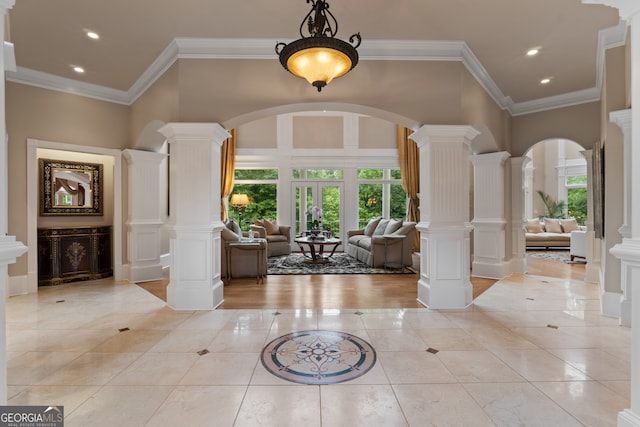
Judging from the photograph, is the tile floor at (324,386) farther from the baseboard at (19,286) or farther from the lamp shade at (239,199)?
the lamp shade at (239,199)

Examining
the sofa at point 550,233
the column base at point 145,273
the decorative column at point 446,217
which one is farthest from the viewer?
the sofa at point 550,233

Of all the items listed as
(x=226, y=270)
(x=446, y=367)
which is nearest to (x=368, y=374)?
(x=446, y=367)

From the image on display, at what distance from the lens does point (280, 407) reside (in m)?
1.92

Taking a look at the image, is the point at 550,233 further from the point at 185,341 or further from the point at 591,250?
the point at 185,341

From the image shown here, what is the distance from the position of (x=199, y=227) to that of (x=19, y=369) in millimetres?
1917

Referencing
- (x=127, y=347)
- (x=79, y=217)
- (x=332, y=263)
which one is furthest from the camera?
(x=332, y=263)

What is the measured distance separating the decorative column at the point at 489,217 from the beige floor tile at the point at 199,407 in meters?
5.05

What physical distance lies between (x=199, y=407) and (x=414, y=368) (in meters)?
1.57

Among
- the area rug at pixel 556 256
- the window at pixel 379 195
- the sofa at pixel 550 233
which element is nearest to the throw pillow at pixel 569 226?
the sofa at pixel 550 233

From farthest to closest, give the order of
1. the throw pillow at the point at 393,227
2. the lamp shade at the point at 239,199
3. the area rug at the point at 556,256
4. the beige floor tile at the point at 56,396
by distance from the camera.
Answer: the lamp shade at the point at 239,199 → the area rug at the point at 556,256 → the throw pillow at the point at 393,227 → the beige floor tile at the point at 56,396

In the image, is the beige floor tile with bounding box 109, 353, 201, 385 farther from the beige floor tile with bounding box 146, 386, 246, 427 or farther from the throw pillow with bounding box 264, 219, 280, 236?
the throw pillow with bounding box 264, 219, 280, 236

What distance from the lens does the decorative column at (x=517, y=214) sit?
5.86 meters

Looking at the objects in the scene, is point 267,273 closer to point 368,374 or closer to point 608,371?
point 368,374

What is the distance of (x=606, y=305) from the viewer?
3.57 m
